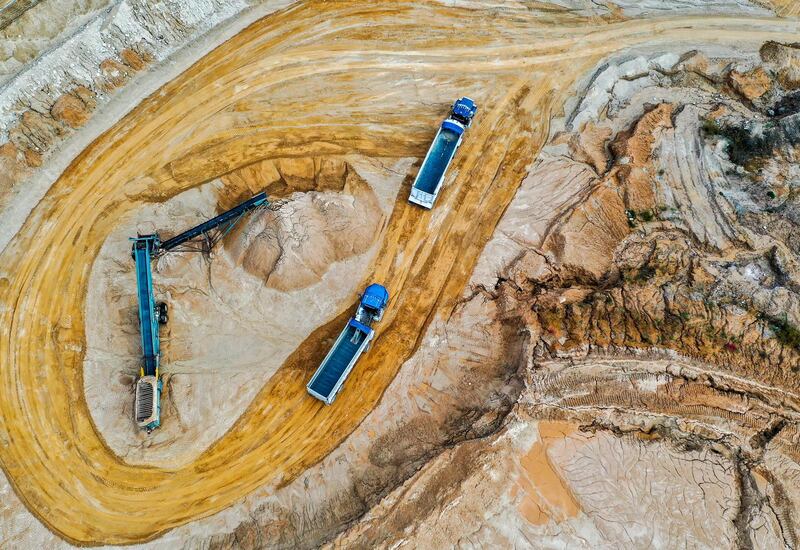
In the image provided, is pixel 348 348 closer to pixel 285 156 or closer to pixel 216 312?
pixel 216 312

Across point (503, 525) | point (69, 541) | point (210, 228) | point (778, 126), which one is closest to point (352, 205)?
point (210, 228)

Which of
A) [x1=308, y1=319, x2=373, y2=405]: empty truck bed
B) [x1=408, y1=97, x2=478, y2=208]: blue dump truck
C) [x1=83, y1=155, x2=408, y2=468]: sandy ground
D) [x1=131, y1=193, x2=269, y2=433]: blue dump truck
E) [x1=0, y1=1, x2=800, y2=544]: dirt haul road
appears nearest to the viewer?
[x1=0, y1=1, x2=800, y2=544]: dirt haul road

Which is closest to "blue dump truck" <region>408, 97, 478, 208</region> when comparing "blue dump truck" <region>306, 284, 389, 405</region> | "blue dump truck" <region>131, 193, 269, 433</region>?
"blue dump truck" <region>306, 284, 389, 405</region>

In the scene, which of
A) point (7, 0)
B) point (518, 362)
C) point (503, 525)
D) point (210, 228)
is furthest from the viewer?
point (7, 0)

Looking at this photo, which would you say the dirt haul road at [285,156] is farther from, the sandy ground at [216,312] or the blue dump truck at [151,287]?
the blue dump truck at [151,287]

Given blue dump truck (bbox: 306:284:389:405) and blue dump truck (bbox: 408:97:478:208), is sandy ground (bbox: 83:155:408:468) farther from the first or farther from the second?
blue dump truck (bbox: 408:97:478:208)

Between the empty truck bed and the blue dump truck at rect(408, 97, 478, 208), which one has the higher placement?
the blue dump truck at rect(408, 97, 478, 208)

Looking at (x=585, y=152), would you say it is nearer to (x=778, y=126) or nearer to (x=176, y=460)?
(x=778, y=126)
